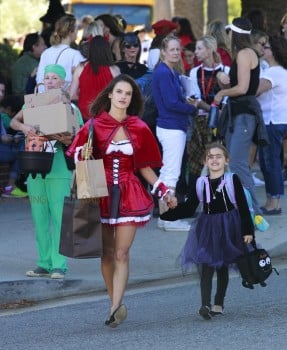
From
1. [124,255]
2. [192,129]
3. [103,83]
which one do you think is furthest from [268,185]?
[124,255]

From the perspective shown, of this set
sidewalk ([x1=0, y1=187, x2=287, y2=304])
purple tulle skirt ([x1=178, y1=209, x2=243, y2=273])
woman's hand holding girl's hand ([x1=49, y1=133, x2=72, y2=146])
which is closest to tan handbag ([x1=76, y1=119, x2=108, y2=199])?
purple tulle skirt ([x1=178, y1=209, x2=243, y2=273])

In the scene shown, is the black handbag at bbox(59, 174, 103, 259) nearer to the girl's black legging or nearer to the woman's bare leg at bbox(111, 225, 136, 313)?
the woman's bare leg at bbox(111, 225, 136, 313)

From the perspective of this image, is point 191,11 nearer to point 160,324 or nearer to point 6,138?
point 6,138

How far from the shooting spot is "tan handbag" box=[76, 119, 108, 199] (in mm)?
7512

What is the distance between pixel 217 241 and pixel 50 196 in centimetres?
196

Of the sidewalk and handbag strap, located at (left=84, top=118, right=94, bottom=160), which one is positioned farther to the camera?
the sidewalk

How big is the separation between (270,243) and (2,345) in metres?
4.22

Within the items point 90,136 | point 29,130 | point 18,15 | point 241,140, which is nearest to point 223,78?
point 241,140

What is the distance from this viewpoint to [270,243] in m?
11.0

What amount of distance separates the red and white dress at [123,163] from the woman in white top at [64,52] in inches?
186

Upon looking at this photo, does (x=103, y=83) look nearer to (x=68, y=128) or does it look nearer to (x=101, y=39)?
(x=101, y=39)

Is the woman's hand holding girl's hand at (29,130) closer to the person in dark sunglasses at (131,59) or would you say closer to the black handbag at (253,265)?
the black handbag at (253,265)

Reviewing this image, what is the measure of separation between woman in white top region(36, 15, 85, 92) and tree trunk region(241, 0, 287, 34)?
19.0 feet

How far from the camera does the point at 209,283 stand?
8086mm
